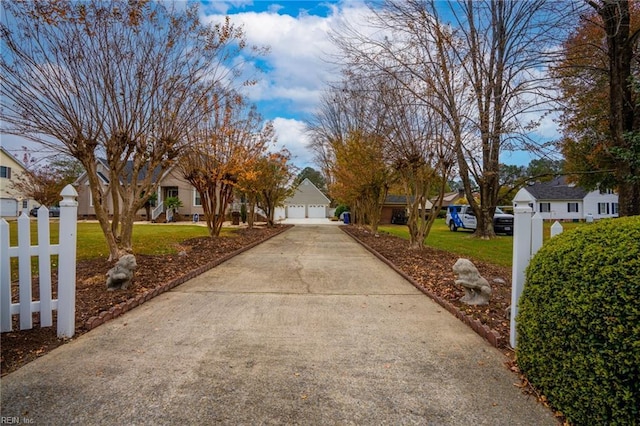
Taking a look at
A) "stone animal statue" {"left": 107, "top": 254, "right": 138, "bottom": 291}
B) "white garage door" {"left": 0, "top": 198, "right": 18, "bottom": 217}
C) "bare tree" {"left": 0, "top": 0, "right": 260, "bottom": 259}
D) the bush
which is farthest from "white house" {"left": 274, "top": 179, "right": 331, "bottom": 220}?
the bush

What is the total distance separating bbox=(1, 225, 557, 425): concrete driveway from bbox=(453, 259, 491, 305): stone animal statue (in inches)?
21.5

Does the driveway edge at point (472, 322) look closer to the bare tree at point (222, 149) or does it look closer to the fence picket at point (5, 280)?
the fence picket at point (5, 280)

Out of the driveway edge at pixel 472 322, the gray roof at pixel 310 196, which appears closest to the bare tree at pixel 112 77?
Result: the driveway edge at pixel 472 322

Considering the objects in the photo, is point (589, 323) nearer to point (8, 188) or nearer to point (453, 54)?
point (453, 54)

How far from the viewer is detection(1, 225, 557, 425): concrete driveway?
2.34m

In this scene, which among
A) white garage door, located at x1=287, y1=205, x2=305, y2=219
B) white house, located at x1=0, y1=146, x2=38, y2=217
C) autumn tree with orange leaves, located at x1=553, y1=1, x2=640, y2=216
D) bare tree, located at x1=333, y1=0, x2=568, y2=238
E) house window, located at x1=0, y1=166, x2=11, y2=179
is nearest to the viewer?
autumn tree with orange leaves, located at x1=553, y1=1, x2=640, y2=216

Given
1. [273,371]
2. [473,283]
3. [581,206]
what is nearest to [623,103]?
[473,283]

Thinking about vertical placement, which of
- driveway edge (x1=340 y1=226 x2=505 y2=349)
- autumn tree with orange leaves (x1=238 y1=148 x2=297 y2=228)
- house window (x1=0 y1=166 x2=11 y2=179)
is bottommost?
driveway edge (x1=340 y1=226 x2=505 y2=349)

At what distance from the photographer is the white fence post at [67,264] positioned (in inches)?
135

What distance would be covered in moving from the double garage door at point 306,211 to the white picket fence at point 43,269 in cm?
4265

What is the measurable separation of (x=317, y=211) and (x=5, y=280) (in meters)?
44.5

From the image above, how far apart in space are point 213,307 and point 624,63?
9.66 meters

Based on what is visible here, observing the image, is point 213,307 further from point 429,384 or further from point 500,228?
point 500,228

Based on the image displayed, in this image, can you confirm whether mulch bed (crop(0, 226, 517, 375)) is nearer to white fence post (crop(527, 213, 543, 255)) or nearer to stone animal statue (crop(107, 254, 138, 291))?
stone animal statue (crop(107, 254, 138, 291))
